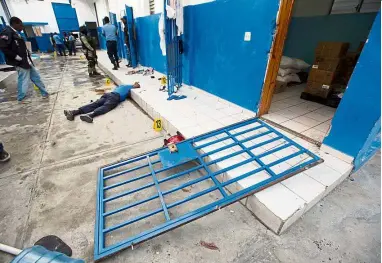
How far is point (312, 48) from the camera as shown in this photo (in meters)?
4.06

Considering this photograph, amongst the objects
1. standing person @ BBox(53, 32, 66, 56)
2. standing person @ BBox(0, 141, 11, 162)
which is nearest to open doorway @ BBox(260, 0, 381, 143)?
standing person @ BBox(0, 141, 11, 162)

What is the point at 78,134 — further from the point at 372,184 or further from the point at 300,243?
the point at 372,184

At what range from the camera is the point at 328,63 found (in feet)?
9.56

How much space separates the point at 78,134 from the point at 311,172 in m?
2.92

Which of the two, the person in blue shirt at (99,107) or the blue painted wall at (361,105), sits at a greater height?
the blue painted wall at (361,105)

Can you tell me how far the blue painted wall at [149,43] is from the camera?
17.2 ft

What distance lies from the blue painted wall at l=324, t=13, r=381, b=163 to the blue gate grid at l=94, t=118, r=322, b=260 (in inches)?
→ 12.4

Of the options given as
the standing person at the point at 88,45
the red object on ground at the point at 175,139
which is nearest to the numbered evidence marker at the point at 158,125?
the red object on ground at the point at 175,139

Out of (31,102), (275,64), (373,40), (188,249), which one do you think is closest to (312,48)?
(275,64)

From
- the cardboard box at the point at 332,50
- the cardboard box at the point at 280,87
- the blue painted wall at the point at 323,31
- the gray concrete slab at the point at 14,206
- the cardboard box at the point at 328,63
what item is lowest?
the gray concrete slab at the point at 14,206

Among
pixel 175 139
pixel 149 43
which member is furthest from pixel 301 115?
pixel 149 43

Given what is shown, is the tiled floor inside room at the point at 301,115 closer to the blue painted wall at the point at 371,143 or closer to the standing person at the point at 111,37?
the blue painted wall at the point at 371,143

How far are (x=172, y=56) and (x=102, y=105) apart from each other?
1.60m

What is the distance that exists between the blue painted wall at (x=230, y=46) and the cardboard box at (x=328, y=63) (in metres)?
1.36
